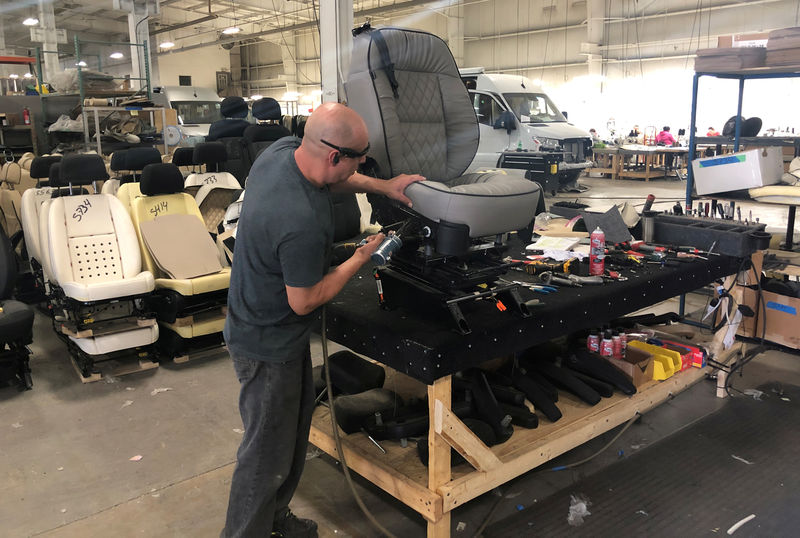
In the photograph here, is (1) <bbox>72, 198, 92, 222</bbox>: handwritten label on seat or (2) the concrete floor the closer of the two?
(2) the concrete floor

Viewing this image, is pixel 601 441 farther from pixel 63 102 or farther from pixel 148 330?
pixel 63 102

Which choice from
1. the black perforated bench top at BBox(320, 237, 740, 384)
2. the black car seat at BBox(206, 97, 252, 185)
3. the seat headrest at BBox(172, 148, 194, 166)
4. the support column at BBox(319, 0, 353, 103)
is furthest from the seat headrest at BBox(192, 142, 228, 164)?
the black perforated bench top at BBox(320, 237, 740, 384)

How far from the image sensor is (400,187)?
213 centimetres

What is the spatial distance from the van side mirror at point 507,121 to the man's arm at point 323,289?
839cm

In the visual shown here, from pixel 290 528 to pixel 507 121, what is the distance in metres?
8.56

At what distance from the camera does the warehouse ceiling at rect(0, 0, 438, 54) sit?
15312 millimetres

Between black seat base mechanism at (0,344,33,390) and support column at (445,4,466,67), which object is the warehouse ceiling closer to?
support column at (445,4,466,67)

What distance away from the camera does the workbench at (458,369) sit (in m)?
1.90

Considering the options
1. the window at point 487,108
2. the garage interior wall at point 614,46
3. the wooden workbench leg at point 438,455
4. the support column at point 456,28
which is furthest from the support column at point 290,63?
the wooden workbench leg at point 438,455

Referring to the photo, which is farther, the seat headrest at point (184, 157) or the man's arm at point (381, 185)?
the seat headrest at point (184, 157)

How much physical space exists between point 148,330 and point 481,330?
2491 millimetres

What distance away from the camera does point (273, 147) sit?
188cm

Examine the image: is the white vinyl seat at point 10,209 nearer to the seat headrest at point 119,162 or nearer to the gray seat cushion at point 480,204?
the seat headrest at point 119,162

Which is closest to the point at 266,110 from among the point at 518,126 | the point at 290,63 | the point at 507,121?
the point at 507,121
